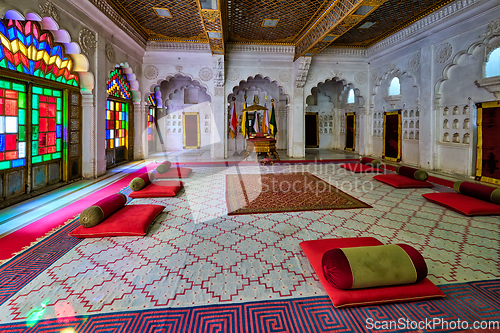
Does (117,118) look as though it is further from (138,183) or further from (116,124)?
(138,183)

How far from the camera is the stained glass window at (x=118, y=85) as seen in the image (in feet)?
24.7

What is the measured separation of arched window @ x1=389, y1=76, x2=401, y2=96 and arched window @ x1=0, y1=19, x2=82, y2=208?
9154 mm

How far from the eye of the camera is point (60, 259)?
2400 millimetres

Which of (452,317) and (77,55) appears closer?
(452,317)

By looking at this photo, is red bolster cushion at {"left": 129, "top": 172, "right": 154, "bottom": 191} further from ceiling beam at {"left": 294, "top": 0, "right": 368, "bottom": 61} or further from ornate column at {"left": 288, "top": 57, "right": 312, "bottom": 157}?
ornate column at {"left": 288, "top": 57, "right": 312, "bottom": 157}

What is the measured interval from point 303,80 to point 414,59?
3425mm

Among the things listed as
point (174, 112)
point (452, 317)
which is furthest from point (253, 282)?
point (174, 112)

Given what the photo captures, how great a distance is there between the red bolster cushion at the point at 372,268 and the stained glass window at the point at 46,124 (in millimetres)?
5082

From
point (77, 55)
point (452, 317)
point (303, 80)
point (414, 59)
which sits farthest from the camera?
point (303, 80)

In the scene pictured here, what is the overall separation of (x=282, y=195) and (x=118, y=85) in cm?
632

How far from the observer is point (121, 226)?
2963 millimetres

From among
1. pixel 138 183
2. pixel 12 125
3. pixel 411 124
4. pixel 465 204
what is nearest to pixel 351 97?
pixel 411 124

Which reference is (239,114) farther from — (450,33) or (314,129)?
(450,33)

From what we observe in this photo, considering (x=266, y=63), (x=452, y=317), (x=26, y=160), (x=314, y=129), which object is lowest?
(x=452, y=317)
